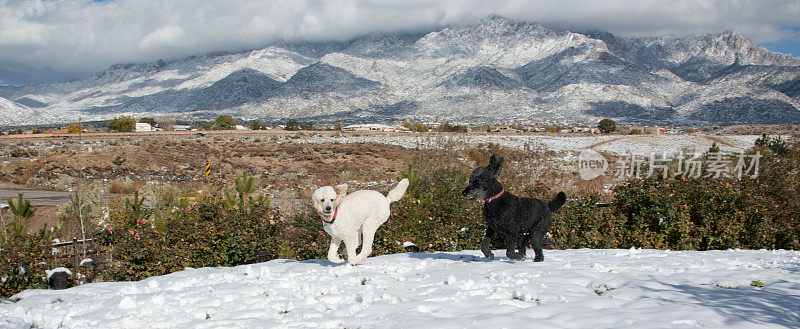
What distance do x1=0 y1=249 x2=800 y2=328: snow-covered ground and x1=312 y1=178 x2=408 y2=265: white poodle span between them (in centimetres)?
32

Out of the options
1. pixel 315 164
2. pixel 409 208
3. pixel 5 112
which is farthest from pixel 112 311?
pixel 5 112

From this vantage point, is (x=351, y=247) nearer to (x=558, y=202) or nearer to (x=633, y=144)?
(x=558, y=202)

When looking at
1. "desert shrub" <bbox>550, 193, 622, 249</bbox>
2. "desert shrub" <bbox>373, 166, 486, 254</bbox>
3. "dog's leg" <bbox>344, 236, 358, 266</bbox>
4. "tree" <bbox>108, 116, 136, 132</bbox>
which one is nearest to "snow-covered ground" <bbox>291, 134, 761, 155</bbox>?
"desert shrub" <bbox>550, 193, 622, 249</bbox>

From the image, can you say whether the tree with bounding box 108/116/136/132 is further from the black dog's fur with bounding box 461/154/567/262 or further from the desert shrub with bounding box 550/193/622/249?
the black dog's fur with bounding box 461/154/567/262

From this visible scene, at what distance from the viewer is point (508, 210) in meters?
5.68

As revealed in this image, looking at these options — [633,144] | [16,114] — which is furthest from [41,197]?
[16,114]

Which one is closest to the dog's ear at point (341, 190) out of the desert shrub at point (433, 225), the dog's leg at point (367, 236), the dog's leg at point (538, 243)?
the dog's leg at point (367, 236)

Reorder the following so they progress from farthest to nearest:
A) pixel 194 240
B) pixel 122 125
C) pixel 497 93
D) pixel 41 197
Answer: pixel 497 93, pixel 122 125, pixel 41 197, pixel 194 240

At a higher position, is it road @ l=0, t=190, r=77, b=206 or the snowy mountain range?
the snowy mountain range

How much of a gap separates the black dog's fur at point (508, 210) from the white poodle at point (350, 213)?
102 centimetres

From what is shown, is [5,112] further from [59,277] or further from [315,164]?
[59,277]

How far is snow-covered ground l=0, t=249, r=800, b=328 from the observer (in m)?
3.64

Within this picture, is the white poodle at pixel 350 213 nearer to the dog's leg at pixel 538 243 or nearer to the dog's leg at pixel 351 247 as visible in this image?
the dog's leg at pixel 351 247

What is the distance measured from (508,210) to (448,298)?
178cm
